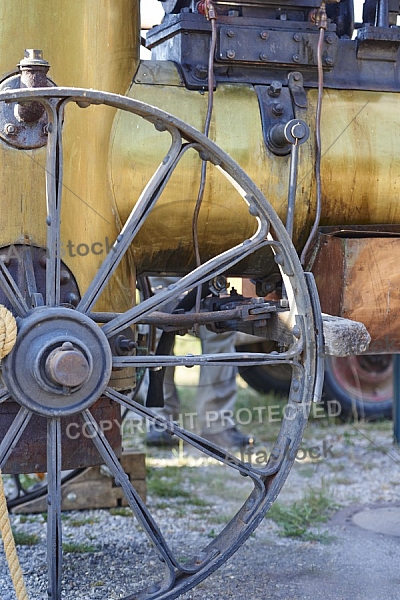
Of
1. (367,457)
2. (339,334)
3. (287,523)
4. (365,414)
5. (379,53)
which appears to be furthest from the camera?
(365,414)

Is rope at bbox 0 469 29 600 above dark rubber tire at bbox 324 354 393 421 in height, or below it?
above

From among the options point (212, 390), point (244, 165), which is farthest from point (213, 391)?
point (244, 165)

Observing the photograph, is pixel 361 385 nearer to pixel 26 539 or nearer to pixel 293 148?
pixel 26 539

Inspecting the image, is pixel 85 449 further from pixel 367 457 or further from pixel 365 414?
pixel 365 414

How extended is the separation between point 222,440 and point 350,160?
8.58 ft

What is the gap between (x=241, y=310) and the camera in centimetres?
282

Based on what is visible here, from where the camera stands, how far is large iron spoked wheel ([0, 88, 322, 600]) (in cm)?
236

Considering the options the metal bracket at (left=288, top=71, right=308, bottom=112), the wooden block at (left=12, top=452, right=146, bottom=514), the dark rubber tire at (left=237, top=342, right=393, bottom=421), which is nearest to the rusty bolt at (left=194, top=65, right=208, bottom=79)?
the metal bracket at (left=288, top=71, right=308, bottom=112)

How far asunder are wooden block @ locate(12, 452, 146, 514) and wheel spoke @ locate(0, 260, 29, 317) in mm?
1653

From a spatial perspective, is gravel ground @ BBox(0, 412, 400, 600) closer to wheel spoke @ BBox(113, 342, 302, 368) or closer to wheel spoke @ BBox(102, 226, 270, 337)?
wheel spoke @ BBox(113, 342, 302, 368)

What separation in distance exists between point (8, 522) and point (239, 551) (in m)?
1.47

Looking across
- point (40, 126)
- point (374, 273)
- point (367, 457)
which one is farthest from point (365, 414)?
point (40, 126)

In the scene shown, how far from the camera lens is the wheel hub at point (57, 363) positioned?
2318 millimetres

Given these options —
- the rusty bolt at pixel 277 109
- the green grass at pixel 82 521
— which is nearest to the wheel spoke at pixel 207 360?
the rusty bolt at pixel 277 109
